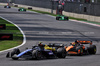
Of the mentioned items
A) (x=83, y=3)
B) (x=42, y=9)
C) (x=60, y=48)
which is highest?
(x=60, y=48)

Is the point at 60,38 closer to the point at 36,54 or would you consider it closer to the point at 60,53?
the point at 60,53

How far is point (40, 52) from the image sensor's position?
62.2 ft

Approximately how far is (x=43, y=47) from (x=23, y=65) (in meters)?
3.85

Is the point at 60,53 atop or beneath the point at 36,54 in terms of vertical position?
beneath

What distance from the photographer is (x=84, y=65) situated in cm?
1619

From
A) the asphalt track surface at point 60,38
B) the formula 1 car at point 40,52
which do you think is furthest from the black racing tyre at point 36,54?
the asphalt track surface at point 60,38

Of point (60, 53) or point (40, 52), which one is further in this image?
point (60, 53)

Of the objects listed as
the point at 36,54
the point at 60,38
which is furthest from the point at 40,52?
the point at 60,38

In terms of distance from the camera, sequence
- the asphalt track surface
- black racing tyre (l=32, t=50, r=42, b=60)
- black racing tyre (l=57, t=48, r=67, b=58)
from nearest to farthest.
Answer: the asphalt track surface
black racing tyre (l=32, t=50, r=42, b=60)
black racing tyre (l=57, t=48, r=67, b=58)

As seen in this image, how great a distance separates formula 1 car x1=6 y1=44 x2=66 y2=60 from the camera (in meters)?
18.2

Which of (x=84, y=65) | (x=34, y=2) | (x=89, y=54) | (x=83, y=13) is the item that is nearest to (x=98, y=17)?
(x=83, y=13)

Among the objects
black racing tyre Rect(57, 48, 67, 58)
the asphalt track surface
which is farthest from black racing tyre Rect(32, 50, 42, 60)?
black racing tyre Rect(57, 48, 67, 58)

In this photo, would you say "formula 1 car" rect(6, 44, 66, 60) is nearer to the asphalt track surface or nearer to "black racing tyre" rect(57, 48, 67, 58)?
"black racing tyre" rect(57, 48, 67, 58)

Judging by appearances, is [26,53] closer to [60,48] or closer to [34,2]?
[60,48]
